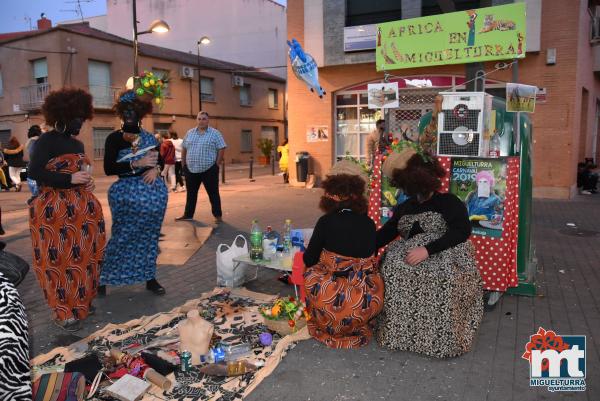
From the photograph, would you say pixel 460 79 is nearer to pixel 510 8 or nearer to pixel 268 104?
pixel 510 8

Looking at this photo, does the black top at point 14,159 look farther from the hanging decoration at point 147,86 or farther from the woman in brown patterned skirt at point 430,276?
the woman in brown patterned skirt at point 430,276

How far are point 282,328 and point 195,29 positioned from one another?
3279 cm

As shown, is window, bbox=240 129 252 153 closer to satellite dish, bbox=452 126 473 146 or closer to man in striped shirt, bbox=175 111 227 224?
man in striped shirt, bbox=175 111 227 224

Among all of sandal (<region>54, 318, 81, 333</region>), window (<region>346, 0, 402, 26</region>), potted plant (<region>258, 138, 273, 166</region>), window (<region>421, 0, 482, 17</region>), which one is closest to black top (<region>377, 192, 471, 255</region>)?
sandal (<region>54, 318, 81, 333</region>)

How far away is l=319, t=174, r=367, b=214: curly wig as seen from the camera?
3676 millimetres

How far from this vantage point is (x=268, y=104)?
111 feet

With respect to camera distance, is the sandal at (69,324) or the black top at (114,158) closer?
the sandal at (69,324)

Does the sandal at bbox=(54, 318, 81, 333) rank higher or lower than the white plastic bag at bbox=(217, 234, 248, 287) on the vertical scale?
lower

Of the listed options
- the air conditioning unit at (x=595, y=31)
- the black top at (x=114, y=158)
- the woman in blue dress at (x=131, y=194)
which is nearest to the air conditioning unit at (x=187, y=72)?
the air conditioning unit at (x=595, y=31)

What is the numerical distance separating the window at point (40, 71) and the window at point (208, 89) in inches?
330

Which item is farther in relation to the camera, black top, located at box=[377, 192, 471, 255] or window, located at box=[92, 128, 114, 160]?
window, located at box=[92, 128, 114, 160]

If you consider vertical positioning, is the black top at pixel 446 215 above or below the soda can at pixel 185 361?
above

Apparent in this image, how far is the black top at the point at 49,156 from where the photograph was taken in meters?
4.09

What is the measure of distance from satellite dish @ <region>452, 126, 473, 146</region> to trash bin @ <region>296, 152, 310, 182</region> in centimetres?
1015
